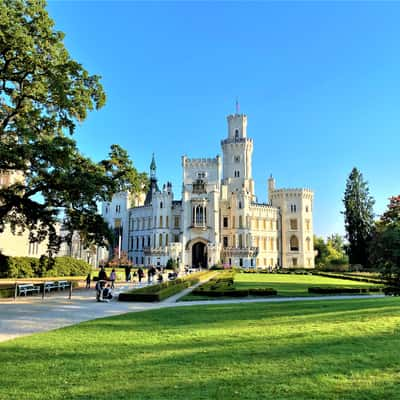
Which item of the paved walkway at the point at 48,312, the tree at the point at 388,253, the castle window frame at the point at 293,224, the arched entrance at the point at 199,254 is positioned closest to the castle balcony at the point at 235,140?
the castle window frame at the point at 293,224

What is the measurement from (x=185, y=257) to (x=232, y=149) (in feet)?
81.8

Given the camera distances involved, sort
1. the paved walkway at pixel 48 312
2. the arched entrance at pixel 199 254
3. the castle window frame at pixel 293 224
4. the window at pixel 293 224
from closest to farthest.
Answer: the paved walkway at pixel 48 312, the arched entrance at pixel 199 254, the castle window frame at pixel 293 224, the window at pixel 293 224

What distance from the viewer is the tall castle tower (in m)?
76.6

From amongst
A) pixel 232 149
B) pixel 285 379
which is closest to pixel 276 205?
pixel 232 149

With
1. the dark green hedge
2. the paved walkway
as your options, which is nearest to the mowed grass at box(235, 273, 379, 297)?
the paved walkway

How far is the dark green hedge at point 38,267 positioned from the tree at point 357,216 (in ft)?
149

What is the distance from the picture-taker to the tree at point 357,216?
6350 centimetres

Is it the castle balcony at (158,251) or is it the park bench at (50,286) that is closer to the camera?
the park bench at (50,286)

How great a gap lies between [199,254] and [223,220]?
7.92 metres

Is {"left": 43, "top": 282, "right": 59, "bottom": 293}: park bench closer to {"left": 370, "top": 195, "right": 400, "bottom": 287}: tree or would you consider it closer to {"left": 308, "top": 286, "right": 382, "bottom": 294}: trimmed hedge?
{"left": 308, "top": 286, "right": 382, "bottom": 294}: trimmed hedge

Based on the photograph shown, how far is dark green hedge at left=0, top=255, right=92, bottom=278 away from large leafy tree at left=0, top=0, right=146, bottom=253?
15.0 ft

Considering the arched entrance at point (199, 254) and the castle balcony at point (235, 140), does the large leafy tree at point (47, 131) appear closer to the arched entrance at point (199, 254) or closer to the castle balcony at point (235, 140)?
the arched entrance at point (199, 254)

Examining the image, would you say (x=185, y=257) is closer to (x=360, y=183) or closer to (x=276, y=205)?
(x=276, y=205)

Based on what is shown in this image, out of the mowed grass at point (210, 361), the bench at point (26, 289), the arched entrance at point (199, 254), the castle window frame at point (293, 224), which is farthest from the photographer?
the castle window frame at point (293, 224)
